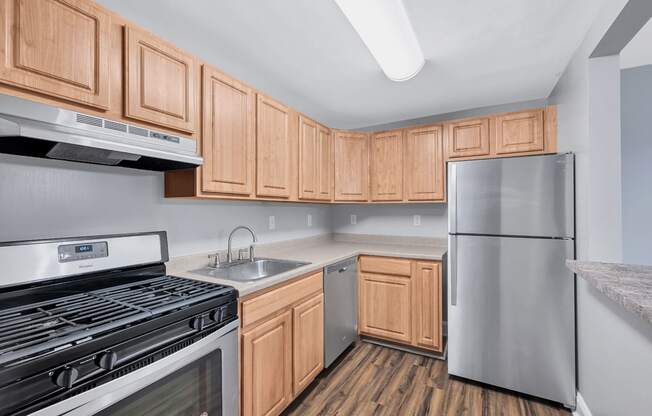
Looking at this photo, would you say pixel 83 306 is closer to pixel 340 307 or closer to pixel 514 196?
pixel 340 307

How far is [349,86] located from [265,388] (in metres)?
2.27

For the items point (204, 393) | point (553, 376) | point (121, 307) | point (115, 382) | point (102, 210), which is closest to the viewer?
point (115, 382)

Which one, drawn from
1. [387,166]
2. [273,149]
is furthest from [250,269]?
[387,166]

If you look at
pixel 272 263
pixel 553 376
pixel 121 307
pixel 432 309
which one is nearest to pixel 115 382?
pixel 121 307

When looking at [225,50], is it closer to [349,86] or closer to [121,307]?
[349,86]

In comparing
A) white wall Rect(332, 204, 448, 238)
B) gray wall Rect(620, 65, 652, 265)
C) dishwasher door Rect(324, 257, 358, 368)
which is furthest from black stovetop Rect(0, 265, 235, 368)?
gray wall Rect(620, 65, 652, 265)

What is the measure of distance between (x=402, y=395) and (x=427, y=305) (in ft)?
2.45

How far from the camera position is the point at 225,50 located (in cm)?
191

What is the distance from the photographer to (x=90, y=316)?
1.00 meters

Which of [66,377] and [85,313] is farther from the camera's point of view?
[85,313]

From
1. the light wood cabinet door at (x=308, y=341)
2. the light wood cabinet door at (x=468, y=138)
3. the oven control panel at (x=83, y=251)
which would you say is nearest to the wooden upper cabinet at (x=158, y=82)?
the oven control panel at (x=83, y=251)

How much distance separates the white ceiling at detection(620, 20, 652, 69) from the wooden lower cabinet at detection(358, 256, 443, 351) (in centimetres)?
203

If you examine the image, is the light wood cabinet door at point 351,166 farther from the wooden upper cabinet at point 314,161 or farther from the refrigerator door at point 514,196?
the refrigerator door at point 514,196

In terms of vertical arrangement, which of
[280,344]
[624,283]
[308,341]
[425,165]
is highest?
[425,165]
